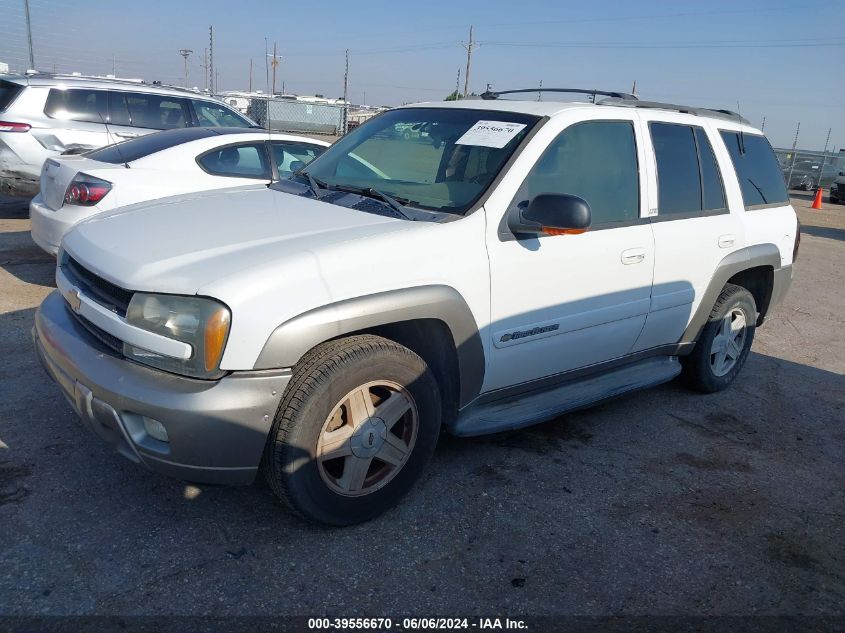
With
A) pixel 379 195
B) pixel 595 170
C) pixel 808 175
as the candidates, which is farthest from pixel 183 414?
pixel 808 175

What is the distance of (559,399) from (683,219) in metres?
1.39

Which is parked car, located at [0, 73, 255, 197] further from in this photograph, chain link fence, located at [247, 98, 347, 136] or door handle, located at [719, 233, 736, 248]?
chain link fence, located at [247, 98, 347, 136]

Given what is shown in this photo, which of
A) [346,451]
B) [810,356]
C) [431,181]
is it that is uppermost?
[431,181]

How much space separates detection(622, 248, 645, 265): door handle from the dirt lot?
1.07 metres

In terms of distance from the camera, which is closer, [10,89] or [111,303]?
[111,303]

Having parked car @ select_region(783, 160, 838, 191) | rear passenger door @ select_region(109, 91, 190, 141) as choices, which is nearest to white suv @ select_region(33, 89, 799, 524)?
rear passenger door @ select_region(109, 91, 190, 141)

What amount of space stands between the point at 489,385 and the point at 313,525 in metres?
1.05

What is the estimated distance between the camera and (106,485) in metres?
3.23

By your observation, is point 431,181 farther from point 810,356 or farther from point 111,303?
point 810,356

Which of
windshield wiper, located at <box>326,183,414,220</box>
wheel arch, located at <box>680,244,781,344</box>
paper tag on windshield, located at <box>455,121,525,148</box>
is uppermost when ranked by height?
paper tag on windshield, located at <box>455,121,525,148</box>

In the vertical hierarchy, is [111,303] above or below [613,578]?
above

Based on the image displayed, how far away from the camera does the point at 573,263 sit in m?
3.55

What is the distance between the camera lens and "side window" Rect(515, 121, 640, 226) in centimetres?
354

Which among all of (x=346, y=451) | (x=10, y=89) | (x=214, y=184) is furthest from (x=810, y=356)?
(x=10, y=89)
